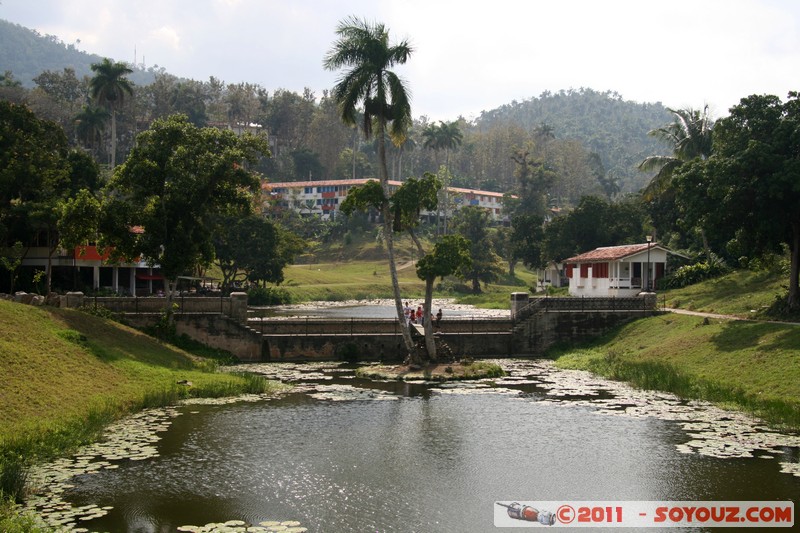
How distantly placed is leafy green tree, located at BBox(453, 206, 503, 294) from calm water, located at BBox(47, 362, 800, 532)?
84504 millimetres

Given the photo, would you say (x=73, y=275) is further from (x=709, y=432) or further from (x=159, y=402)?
(x=709, y=432)

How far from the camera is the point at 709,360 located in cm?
3891

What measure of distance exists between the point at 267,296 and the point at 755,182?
63.2 meters

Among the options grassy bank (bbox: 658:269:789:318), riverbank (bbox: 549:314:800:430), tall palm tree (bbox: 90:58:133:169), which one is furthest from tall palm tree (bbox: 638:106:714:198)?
tall palm tree (bbox: 90:58:133:169)

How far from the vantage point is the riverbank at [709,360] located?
3175cm

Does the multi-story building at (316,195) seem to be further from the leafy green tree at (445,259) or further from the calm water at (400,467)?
the calm water at (400,467)

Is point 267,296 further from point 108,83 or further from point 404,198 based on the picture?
point 404,198

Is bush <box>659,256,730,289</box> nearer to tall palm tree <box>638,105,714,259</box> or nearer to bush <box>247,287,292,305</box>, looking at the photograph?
tall palm tree <box>638,105,714,259</box>

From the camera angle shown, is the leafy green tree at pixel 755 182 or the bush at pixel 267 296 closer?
the leafy green tree at pixel 755 182

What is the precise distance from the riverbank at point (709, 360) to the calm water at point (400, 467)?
4.24 metres

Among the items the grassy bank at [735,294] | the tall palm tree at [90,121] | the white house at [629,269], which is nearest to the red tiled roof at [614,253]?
the white house at [629,269]

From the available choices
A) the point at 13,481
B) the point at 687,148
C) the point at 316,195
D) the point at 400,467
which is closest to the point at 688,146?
the point at 687,148

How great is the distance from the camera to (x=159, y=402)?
1289 inches

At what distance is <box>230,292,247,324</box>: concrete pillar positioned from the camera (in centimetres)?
4912
